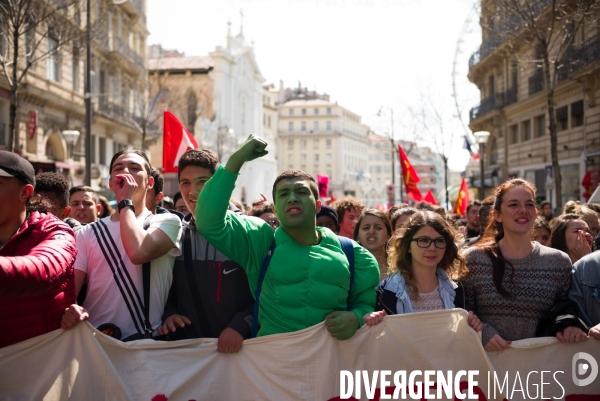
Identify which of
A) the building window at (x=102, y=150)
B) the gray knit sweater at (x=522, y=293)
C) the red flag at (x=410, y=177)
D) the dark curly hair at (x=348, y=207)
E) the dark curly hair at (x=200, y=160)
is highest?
the building window at (x=102, y=150)

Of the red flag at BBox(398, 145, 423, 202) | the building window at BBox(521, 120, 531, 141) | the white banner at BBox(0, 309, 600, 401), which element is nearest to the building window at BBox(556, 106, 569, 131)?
the building window at BBox(521, 120, 531, 141)

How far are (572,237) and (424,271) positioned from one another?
2279mm

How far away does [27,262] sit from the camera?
108 inches

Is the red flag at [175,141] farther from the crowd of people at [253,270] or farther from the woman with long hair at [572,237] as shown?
the crowd of people at [253,270]

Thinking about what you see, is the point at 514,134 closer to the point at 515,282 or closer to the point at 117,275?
the point at 515,282

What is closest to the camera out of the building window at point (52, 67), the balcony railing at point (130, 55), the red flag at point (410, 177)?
the red flag at point (410, 177)

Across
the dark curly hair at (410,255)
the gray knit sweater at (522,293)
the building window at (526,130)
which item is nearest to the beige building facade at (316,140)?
the building window at (526,130)

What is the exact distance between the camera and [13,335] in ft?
11.2

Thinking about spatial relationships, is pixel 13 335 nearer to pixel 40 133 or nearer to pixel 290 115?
pixel 40 133

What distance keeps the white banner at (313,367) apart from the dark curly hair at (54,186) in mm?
1920

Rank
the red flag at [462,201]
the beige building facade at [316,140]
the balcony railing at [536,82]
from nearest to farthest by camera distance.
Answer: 1. the red flag at [462,201]
2. the balcony railing at [536,82]
3. the beige building facade at [316,140]

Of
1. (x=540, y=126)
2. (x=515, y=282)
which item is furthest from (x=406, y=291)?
(x=540, y=126)

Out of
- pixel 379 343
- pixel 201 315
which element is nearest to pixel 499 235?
pixel 379 343

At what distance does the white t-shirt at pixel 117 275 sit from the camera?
12.2 ft
